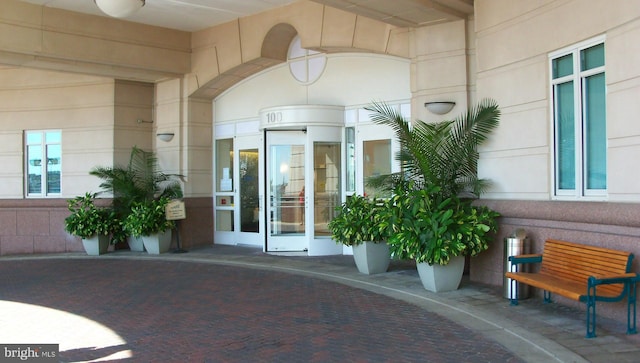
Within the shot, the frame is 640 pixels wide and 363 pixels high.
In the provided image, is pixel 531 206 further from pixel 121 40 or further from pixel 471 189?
pixel 121 40

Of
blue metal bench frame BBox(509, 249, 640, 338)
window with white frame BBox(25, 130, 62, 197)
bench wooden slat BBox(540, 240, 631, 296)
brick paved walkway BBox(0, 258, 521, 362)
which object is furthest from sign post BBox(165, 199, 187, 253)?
blue metal bench frame BBox(509, 249, 640, 338)

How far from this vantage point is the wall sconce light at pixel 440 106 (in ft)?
31.4

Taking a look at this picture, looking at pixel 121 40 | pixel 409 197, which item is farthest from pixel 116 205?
pixel 409 197

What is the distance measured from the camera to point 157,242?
13.2 m

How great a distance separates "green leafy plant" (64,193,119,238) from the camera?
521 inches

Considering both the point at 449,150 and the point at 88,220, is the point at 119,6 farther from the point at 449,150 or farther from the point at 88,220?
the point at 88,220

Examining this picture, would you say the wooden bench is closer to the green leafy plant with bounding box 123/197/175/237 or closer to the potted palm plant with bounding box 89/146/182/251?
the green leafy plant with bounding box 123/197/175/237

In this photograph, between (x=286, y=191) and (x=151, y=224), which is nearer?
(x=286, y=191)

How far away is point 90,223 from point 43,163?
290cm

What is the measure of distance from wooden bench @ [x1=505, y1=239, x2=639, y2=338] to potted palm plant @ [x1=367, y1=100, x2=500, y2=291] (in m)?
0.90

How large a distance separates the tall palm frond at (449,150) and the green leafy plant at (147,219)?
650cm

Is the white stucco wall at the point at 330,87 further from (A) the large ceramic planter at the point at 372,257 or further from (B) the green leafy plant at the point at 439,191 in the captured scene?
(A) the large ceramic planter at the point at 372,257

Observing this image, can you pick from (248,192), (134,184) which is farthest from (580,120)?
(134,184)

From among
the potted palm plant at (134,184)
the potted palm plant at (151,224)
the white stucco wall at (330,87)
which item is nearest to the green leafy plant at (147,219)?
the potted palm plant at (151,224)
